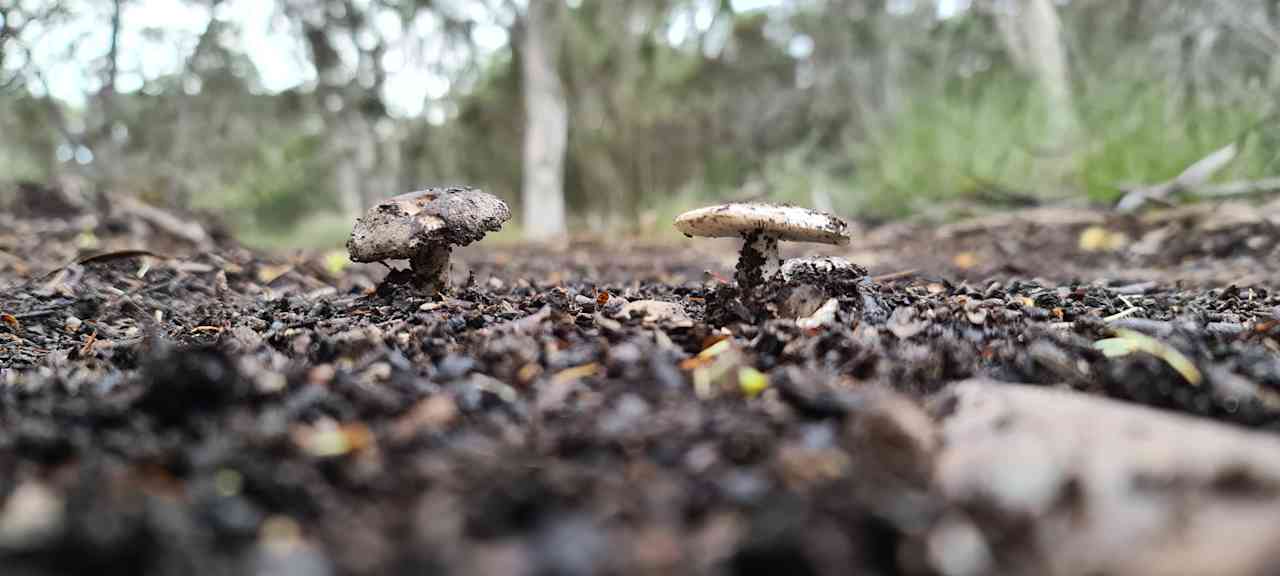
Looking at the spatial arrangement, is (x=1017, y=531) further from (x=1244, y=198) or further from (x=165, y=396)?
(x=1244, y=198)

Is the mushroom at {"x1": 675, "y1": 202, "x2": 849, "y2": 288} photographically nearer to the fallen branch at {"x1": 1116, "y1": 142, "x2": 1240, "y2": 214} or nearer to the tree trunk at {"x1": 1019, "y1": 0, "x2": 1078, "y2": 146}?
the fallen branch at {"x1": 1116, "y1": 142, "x2": 1240, "y2": 214}

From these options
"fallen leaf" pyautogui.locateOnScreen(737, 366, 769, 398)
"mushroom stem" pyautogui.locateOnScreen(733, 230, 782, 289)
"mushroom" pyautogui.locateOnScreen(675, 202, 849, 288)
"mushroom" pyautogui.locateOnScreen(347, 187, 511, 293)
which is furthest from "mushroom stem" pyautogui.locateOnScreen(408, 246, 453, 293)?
"fallen leaf" pyautogui.locateOnScreen(737, 366, 769, 398)

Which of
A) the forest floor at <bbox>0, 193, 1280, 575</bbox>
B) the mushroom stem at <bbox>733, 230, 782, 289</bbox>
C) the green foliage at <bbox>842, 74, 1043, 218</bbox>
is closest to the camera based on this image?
the forest floor at <bbox>0, 193, 1280, 575</bbox>

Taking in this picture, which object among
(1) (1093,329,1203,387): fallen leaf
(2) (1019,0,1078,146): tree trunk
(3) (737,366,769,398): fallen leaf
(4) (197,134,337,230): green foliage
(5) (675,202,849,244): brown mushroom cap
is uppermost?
(4) (197,134,337,230): green foliage

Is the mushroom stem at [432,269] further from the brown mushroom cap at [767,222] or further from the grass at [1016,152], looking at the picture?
the grass at [1016,152]

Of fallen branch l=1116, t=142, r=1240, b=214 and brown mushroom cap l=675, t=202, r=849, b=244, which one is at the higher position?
fallen branch l=1116, t=142, r=1240, b=214

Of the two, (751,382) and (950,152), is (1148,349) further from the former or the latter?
(950,152)

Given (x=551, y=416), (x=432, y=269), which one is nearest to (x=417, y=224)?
(x=432, y=269)

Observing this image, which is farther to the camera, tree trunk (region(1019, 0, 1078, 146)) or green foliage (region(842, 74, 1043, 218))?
tree trunk (region(1019, 0, 1078, 146))
